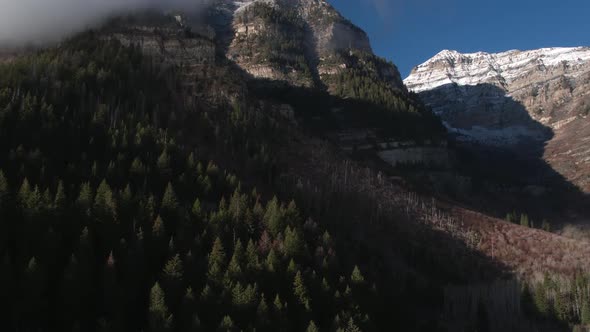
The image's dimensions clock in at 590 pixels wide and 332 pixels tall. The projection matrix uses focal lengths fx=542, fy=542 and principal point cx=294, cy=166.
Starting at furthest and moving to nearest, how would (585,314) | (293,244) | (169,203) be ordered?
(585,314), (169,203), (293,244)

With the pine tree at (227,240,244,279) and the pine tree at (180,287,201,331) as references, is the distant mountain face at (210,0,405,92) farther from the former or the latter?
the pine tree at (180,287,201,331)

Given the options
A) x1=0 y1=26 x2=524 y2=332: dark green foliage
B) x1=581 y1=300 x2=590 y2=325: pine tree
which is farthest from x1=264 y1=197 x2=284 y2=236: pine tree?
x1=581 y1=300 x2=590 y2=325: pine tree

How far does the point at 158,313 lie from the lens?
40531 mm

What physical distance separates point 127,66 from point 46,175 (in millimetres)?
46212

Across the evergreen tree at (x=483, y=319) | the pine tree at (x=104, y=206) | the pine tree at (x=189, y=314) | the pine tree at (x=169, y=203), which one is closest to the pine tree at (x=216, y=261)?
the pine tree at (x=189, y=314)

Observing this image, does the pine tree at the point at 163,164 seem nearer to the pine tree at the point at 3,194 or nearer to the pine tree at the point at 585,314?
the pine tree at the point at 3,194

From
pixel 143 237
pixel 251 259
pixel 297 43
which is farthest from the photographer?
pixel 297 43

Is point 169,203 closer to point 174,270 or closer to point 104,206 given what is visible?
point 104,206

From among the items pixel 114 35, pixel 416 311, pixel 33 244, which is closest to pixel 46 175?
pixel 33 244

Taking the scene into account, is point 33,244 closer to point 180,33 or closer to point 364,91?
point 180,33

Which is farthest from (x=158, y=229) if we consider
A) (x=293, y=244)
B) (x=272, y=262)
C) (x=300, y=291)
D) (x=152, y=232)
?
(x=300, y=291)

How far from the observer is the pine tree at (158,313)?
3975cm

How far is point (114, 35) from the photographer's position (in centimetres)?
12219

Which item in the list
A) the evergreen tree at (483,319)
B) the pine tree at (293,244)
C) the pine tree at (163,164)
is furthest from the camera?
the pine tree at (163,164)
